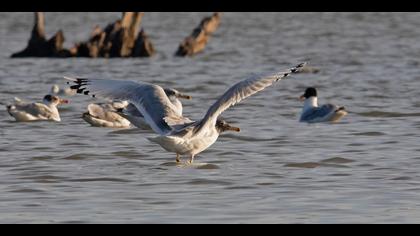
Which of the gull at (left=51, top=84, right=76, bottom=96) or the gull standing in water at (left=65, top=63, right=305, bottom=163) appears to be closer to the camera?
the gull standing in water at (left=65, top=63, right=305, bottom=163)

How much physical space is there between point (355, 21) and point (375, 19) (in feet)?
4.29

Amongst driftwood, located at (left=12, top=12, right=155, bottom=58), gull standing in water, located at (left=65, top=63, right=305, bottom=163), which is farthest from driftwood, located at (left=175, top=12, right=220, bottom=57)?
gull standing in water, located at (left=65, top=63, right=305, bottom=163)

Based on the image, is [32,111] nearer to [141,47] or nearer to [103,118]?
[103,118]

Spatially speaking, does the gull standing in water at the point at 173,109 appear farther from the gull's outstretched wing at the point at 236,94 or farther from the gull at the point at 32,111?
the gull at the point at 32,111

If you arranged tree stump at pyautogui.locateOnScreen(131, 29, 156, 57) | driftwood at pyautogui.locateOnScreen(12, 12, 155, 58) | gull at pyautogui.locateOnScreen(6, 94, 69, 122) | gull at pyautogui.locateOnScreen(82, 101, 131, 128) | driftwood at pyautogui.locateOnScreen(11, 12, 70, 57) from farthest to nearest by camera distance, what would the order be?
tree stump at pyautogui.locateOnScreen(131, 29, 156, 57)
driftwood at pyautogui.locateOnScreen(11, 12, 70, 57)
driftwood at pyautogui.locateOnScreen(12, 12, 155, 58)
gull at pyautogui.locateOnScreen(6, 94, 69, 122)
gull at pyautogui.locateOnScreen(82, 101, 131, 128)

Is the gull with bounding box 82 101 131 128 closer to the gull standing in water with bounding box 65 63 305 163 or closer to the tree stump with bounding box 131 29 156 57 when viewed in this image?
the gull standing in water with bounding box 65 63 305 163

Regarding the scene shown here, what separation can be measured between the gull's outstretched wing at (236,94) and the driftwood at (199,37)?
1755 centimetres

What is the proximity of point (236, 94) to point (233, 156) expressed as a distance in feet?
6.91

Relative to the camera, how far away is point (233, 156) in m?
14.0

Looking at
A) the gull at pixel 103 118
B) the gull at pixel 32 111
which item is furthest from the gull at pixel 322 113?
the gull at pixel 32 111

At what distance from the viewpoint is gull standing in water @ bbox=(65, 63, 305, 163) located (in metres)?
12.0

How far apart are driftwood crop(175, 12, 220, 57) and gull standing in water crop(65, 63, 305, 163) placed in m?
16.9

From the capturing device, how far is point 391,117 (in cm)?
A: 1838

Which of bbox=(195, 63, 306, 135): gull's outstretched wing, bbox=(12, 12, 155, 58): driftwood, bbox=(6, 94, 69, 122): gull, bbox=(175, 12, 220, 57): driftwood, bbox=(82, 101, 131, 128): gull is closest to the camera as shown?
bbox=(195, 63, 306, 135): gull's outstretched wing
